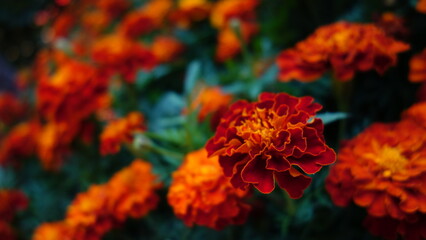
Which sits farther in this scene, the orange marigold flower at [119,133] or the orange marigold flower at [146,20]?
the orange marigold flower at [146,20]

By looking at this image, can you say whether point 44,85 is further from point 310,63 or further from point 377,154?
point 377,154

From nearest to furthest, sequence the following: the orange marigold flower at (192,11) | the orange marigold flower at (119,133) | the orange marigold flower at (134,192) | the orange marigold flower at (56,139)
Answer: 1. the orange marigold flower at (134,192)
2. the orange marigold flower at (119,133)
3. the orange marigold flower at (56,139)
4. the orange marigold flower at (192,11)

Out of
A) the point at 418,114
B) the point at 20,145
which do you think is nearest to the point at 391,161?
the point at 418,114

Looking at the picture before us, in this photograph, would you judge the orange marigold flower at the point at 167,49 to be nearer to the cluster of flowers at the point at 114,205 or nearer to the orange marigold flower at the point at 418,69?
the cluster of flowers at the point at 114,205

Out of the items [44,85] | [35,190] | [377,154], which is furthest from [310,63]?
[35,190]

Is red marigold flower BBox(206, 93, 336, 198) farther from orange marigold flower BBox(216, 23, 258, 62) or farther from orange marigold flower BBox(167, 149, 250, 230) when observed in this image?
orange marigold flower BBox(216, 23, 258, 62)

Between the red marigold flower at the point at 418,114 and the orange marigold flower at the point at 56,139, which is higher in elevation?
the orange marigold flower at the point at 56,139

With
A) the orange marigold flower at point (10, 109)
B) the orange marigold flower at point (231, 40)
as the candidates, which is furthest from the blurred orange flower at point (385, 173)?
the orange marigold flower at point (10, 109)
